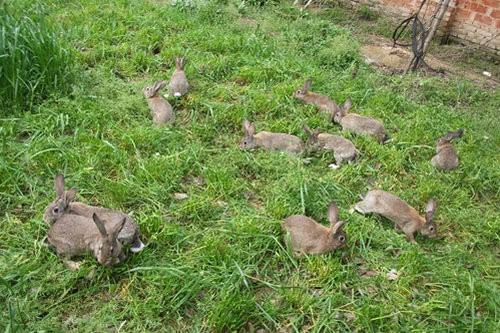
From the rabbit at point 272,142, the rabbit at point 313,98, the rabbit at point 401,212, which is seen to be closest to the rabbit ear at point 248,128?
the rabbit at point 272,142

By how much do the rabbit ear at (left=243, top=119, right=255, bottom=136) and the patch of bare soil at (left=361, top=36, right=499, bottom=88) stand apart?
267 cm

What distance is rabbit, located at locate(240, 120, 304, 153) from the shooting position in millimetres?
4828

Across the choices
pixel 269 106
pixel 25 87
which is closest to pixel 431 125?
pixel 269 106

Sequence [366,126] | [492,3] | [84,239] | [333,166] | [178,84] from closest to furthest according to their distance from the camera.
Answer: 1. [84,239]
2. [333,166]
3. [366,126]
4. [178,84]
5. [492,3]

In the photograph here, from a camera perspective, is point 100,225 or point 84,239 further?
point 84,239

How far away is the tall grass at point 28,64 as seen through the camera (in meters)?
4.97

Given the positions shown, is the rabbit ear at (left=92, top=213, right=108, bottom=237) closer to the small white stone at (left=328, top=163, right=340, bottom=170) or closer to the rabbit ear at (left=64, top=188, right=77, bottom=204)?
the rabbit ear at (left=64, top=188, right=77, bottom=204)

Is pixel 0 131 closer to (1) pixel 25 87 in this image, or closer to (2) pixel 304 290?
(1) pixel 25 87

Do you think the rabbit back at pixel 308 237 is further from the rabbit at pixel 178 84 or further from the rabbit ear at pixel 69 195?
the rabbit at pixel 178 84

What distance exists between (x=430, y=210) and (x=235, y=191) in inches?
59.0

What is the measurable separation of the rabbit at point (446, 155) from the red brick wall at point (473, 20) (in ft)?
10.7

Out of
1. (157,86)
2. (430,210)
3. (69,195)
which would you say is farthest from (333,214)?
(157,86)

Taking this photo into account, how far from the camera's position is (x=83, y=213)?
372 centimetres

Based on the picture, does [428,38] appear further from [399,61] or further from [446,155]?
[446,155]
